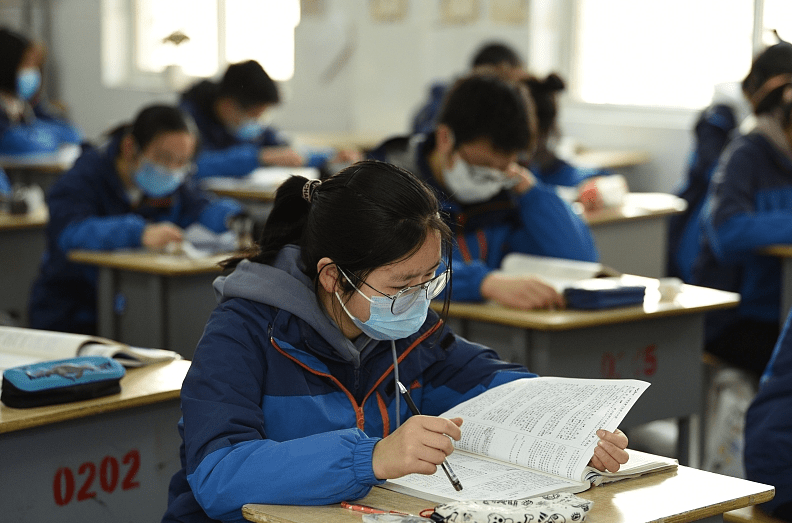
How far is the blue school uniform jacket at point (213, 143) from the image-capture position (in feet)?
18.0

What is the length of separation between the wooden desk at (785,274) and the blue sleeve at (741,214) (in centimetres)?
3

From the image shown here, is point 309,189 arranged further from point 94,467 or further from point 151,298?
point 151,298

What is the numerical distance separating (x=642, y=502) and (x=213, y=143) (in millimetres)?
4554

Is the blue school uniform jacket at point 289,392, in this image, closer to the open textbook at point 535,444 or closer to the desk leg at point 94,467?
the open textbook at point 535,444

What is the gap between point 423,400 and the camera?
1.79m

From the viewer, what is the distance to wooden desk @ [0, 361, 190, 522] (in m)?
1.90

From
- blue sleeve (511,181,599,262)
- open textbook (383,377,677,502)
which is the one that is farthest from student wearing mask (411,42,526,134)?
open textbook (383,377,677,502)

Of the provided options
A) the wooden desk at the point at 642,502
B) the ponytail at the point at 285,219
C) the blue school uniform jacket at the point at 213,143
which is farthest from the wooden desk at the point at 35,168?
the wooden desk at the point at 642,502

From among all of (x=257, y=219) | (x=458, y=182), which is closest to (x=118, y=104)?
(x=257, y=219)

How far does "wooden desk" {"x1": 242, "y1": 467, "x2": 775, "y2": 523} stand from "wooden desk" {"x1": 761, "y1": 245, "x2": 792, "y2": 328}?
83.5 inches

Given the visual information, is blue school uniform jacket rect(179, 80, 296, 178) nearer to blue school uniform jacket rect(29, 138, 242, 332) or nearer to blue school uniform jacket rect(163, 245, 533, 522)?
blue school uniform jacket rect(29, 138, 242, 332)

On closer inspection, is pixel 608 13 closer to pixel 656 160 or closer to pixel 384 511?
pixel 656 160

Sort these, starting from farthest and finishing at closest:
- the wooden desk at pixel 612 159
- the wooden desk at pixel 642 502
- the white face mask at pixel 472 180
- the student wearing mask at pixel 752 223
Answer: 1. the wooden desk at pixel 612 159
2. the student wearing mask at pixel 752 223
3. the white face mask at pixel 472 180
4. the wooden desk at pixel 642 502

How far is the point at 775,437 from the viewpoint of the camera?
1.76 m
